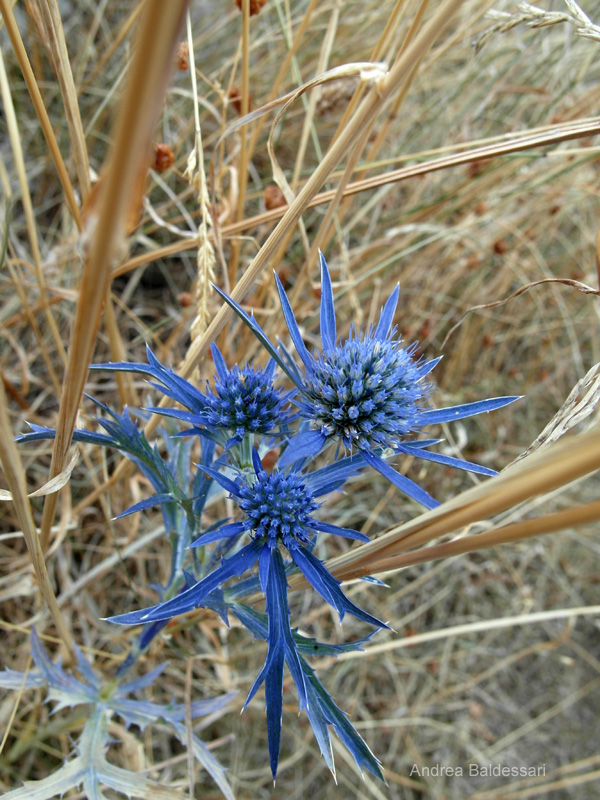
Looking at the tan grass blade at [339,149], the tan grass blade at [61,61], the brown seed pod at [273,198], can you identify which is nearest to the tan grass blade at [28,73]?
the tan grass blade at [61,61]

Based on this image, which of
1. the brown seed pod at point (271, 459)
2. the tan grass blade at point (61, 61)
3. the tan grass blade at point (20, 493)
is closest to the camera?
the tan grass blade at point (20, 493)

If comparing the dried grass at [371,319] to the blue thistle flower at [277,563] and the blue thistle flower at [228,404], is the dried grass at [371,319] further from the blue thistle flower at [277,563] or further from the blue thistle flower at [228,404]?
the blue thistle flower at [277,563]

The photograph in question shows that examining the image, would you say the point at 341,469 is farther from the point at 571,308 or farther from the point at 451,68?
the point at 451,68

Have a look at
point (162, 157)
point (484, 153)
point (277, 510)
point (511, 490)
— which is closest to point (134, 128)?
point (511, 490)

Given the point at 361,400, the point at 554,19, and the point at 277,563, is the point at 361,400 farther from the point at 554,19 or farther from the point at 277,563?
the point at 554,19

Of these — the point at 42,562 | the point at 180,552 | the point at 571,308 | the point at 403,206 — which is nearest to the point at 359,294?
the point at 403,206
